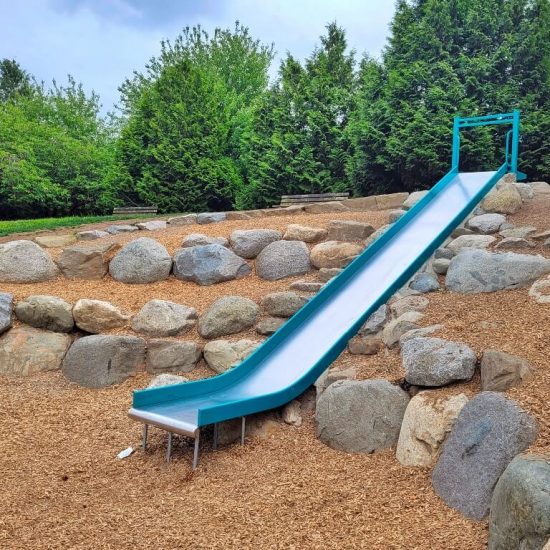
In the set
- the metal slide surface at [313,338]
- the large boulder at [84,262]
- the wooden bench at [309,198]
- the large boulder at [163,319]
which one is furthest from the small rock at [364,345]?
the wooden bench at [309,198]

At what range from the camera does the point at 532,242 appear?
5824 mm

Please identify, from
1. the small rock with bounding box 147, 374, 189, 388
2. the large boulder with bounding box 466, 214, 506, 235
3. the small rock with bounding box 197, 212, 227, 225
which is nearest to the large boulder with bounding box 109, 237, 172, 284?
the small rock with bounding box 147, 374, 189, 388

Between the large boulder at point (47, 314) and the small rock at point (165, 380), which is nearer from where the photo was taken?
the small rock at point (165, 380)

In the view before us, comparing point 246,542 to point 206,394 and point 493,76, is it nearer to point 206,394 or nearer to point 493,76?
point 206,394

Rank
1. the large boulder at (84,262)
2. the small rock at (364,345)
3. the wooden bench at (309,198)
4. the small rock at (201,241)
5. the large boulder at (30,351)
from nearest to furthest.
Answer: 1. the small rock at (364,345)
2. the large boulder at (30,351)
3. the large boulder at (84,262)
4. the small rock at (201,241)
5. the wooden bench at (309,198)

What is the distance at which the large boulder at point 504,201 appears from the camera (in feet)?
23.0

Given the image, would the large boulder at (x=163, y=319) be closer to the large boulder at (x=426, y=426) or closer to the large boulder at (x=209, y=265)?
the large boulder at (x=209, y=265)

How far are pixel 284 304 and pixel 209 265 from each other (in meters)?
1.43

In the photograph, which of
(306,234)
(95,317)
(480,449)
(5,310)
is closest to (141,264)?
(95,317)

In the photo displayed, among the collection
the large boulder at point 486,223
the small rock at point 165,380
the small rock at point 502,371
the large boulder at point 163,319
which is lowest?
the small rock at point 165,380

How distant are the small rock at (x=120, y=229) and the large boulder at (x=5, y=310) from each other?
3560mm

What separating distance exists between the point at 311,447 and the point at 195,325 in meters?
2.36

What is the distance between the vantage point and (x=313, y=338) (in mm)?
4957

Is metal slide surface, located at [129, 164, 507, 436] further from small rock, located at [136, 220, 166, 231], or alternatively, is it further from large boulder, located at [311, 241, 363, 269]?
small rock, located at [136, 220, 166, 231]
